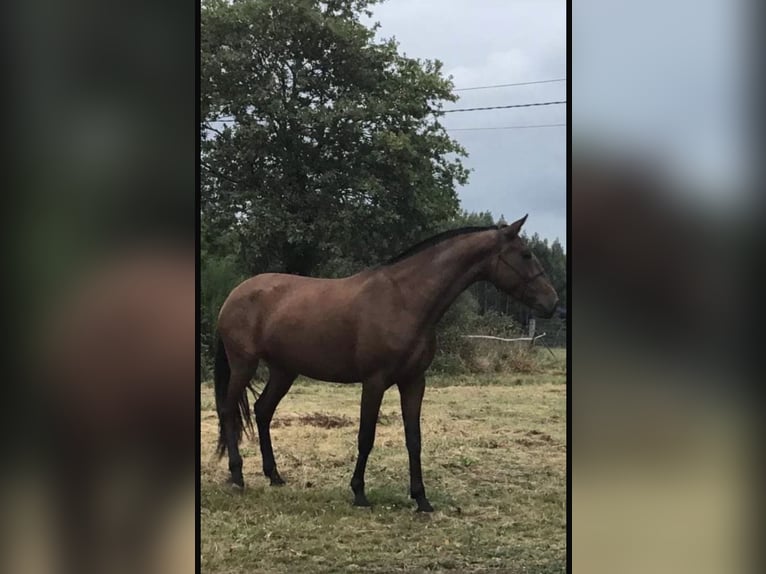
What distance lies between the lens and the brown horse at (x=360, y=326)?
3.26 metres

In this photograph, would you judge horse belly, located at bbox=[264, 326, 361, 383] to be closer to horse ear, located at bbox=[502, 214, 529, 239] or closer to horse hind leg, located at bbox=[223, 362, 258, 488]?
horse hind leg, located at bbox=[223, 362, 258, 488]

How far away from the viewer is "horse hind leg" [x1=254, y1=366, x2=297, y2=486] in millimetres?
3264

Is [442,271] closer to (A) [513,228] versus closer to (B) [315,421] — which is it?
(A) [513,228]

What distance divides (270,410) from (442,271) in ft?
3.05

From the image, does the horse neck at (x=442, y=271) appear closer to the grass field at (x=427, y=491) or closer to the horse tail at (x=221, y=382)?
the grass field at (x=427, y=491)

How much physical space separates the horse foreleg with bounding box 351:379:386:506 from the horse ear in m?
0.81

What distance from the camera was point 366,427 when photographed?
→ 3262 mm

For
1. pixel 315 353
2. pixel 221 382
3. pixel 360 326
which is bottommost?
pixel 221 382
